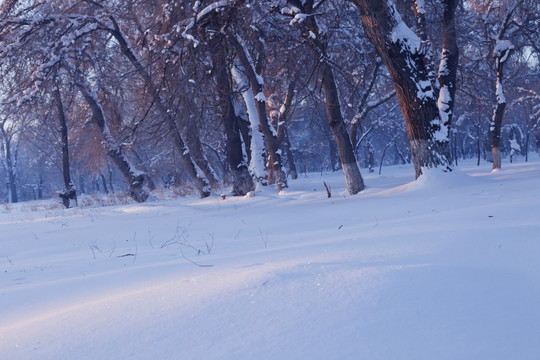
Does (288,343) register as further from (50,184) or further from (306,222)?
(50,184)

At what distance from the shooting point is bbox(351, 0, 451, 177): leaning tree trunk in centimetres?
795

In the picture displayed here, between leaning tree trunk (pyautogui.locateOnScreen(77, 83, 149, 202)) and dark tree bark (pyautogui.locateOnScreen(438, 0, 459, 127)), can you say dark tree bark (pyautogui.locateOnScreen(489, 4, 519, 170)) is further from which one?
leaning tree trunk (pyautogui.locateOnScreen(77, 83, 149, 202))

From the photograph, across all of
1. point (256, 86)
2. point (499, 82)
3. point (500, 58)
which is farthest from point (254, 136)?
point (500, 58)

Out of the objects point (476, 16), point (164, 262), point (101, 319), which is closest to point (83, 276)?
point (164, 262)

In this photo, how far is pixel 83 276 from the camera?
3.79m

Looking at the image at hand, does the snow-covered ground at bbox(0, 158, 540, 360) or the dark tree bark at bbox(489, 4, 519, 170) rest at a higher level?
the dark tree bark at bbox(489, 4, 519, 170)

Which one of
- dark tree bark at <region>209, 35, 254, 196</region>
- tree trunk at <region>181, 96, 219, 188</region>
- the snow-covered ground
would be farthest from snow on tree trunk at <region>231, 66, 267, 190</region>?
the snow-covered ground

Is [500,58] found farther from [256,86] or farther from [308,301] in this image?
→ [308,301]

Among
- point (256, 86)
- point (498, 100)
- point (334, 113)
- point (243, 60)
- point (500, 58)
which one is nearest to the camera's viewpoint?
point (334, 113)

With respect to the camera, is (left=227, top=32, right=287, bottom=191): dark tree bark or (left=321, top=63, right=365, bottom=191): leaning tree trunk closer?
(left=321, top=63, right=365, bottom=191): leaning tree trunk

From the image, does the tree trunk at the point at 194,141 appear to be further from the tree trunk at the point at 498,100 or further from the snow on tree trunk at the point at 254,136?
the tree trunk at the point at 498,100

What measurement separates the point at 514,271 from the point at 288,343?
1575 millimetres

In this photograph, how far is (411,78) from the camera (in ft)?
26.5

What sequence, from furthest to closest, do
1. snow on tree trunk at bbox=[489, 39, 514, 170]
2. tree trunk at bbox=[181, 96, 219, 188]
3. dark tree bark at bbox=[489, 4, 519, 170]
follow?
snow on tree trunk at bbox=[489, 39, 514, 170] → dark tree bark at bbox=[489, 4, 519, 170] → tree trunk at bbox=[181, 96, 219, 188]
